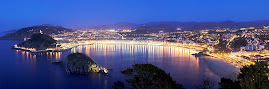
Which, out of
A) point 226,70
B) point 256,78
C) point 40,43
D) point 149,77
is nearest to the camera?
point 256,78

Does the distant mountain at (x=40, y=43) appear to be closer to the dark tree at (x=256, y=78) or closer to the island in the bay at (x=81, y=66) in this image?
the island in the bay at (x=81, y=66)

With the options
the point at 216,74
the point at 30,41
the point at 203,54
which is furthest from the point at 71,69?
the point at 30,41

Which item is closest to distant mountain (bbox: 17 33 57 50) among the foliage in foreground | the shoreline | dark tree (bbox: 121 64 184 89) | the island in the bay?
the island in the bay

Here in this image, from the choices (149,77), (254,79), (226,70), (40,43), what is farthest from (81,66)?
(40,43)

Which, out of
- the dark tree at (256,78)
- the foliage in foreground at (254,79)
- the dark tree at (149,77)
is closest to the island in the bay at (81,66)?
the dark tree at (149,77)

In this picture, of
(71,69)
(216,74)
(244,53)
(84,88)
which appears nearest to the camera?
(84,88)

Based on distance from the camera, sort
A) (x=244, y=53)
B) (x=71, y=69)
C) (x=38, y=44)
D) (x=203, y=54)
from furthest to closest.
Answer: (x=38, y=44) < (x=203, y=54) < (x=244, y=53) < (x=71, y=69)

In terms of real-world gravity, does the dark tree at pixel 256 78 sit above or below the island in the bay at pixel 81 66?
above

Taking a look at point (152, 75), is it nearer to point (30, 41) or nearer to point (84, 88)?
point (84, 88)

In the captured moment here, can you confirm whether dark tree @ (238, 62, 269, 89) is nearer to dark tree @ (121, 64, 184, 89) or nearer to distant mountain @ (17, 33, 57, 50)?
dark tree @ (121, 64, 184, 89)

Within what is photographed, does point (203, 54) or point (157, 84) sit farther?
point (203, 54)

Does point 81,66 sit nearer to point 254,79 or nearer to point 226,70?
point 226,70

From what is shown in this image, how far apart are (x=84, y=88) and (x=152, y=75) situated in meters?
3.96

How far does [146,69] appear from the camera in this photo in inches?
154
